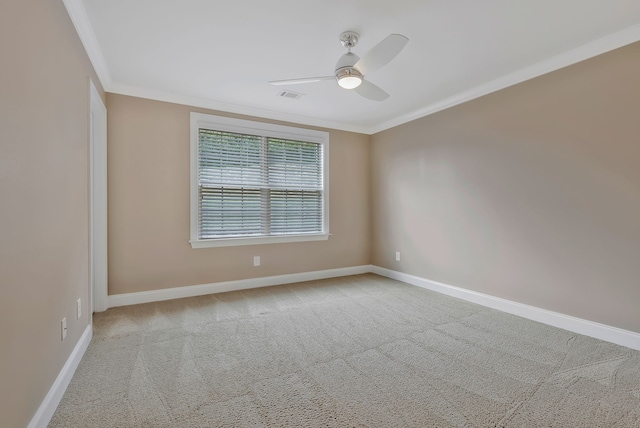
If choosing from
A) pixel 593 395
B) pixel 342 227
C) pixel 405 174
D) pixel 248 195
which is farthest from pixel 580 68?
pixel 248 195

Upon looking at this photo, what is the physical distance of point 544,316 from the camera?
2.74 metres

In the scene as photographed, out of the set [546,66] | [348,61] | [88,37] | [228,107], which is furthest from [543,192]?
[88,37]

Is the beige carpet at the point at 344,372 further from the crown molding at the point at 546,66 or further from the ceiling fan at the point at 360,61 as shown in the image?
the crown molding at the point at 546,66

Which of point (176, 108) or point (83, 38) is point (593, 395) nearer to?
point (83, 38)

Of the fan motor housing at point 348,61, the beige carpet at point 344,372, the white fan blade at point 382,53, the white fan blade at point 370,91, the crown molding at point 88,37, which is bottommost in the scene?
the beige carpet at point 344,372

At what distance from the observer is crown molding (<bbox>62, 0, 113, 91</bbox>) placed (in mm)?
1888

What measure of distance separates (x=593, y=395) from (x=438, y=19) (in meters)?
2.63

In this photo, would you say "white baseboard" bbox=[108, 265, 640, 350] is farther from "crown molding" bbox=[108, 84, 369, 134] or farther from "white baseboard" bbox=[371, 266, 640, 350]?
"crown molding" bbox=[108, 84, 369, 134]

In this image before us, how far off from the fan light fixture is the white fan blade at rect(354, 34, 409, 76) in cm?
5

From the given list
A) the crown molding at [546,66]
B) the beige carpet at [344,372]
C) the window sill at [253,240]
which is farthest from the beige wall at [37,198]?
the crown molding at [546,66]

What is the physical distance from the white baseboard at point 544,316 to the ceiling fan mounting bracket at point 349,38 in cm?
296

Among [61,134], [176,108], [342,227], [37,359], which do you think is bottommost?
[37,359]

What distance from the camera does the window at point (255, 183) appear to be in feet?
12.1

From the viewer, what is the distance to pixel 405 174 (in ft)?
13.9
